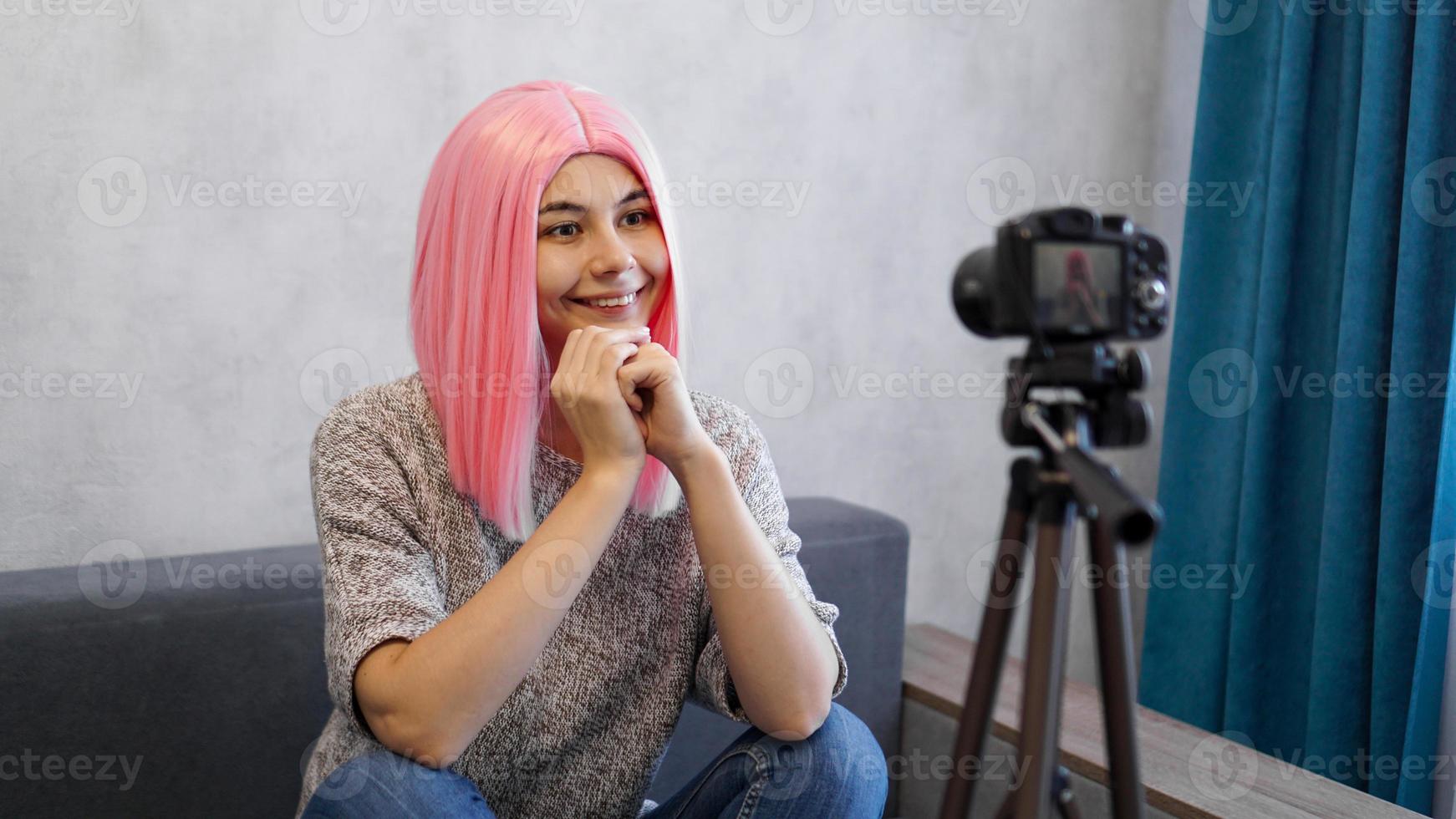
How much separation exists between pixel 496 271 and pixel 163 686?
656mm

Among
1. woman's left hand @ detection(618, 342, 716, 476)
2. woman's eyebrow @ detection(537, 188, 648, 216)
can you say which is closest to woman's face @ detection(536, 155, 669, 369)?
woman's eyebrow @ detection(537, 188, 648, 216)

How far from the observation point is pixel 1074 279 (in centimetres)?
83

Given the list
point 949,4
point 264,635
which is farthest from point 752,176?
point 264,635
